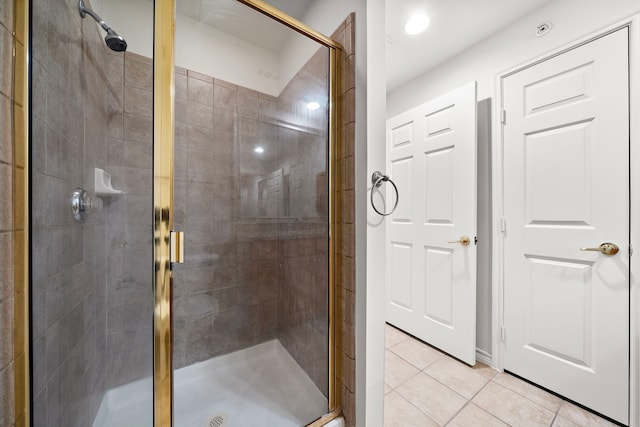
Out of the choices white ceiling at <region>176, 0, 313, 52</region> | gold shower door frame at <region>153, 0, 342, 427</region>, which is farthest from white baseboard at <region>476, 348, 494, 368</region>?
white ceiling at <region>176, 0, 313, 52</region>

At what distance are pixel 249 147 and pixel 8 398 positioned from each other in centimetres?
133

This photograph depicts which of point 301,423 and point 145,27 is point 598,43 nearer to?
point 145,27

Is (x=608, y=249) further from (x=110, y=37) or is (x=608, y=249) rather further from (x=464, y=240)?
(x=110, y=37)

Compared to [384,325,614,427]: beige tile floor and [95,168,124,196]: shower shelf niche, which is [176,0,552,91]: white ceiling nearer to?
[95,168,124,196]: shower shelf niche

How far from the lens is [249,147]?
1541 mm

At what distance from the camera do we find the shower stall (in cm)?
82

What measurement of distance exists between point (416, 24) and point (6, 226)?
2168mm

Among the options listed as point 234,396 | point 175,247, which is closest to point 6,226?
point 175,247

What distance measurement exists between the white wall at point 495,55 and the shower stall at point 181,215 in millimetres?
1240

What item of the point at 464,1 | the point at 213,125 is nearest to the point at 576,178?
the point at 464,1

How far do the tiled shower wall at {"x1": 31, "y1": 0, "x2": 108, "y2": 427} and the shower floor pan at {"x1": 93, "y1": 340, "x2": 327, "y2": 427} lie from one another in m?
0.18

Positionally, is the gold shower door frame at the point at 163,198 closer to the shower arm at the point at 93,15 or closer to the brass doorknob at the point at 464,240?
the shower arm at the point at 93,15

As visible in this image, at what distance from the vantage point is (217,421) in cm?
113

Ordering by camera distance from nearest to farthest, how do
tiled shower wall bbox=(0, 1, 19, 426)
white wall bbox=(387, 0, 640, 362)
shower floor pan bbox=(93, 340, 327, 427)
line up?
tiled shower wall bbox=(0, 1, 19, 426) < shower floor pan bbox=(93, 340, 327, 427) < white wall bbox=(387, 0, 640, 362)
